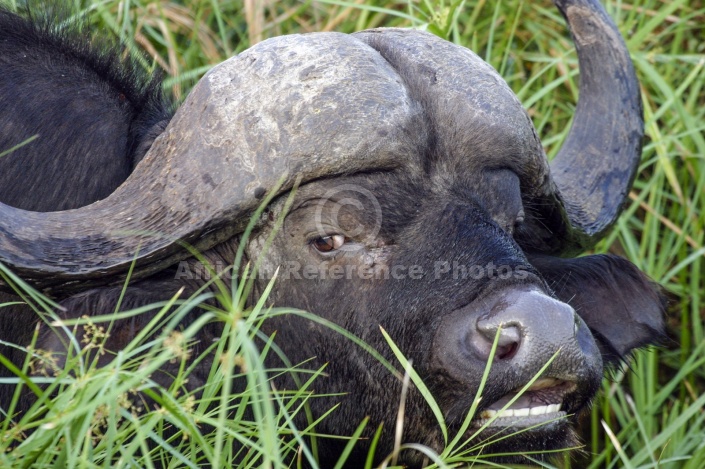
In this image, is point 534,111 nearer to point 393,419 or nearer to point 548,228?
point 548,228

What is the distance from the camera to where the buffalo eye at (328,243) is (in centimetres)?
301

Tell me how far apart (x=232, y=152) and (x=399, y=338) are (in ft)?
2.51

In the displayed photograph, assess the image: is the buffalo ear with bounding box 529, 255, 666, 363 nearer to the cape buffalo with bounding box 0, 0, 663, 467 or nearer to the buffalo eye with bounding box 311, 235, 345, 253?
the cape buffalo with bounding box 0, 0, 663, 467

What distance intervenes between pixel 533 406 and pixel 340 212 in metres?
0.83

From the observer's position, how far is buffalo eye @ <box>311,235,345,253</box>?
3006 millimetres

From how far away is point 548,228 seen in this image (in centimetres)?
375

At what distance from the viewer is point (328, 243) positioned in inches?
119

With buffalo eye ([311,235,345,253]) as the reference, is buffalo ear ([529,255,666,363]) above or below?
below

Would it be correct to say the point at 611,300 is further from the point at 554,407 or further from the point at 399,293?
the point at 399,293

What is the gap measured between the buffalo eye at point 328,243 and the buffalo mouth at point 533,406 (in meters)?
0.68

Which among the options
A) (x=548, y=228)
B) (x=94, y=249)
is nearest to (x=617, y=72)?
(x=548, y=228)

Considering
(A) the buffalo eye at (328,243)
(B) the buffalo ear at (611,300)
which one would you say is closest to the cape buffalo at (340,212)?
(A) the buffalo eye at (328,243)

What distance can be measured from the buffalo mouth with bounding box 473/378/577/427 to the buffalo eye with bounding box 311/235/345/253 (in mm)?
677

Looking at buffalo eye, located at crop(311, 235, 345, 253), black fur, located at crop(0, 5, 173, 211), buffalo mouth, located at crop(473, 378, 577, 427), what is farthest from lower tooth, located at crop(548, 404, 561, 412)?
black fur, located at crop(0, 5, 173, 211)
